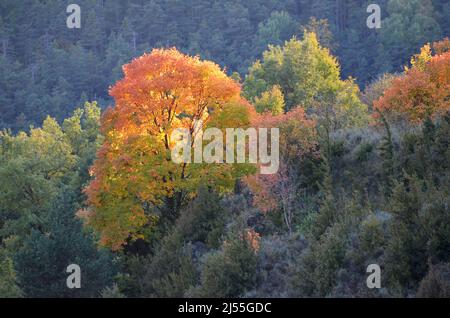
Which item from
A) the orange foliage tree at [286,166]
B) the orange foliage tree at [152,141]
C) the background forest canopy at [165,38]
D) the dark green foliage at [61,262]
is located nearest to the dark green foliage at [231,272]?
the orange foliage tree at [286,166]

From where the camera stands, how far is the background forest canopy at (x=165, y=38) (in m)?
83.6

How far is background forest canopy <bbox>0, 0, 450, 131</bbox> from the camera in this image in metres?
83.6

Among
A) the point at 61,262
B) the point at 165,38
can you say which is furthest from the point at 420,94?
the point at 165,38

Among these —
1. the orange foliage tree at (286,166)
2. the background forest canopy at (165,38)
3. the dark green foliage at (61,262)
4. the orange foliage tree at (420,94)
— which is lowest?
the dark green foliage at (61,262)

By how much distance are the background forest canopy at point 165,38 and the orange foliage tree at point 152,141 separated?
5002cm

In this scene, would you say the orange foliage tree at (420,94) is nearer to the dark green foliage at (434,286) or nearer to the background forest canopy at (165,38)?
the dark green foliage at (434,286)

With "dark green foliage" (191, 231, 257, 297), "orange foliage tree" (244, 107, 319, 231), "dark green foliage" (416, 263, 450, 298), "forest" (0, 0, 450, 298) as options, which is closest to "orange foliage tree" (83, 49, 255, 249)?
"forest" (0, 0, 450, 298)

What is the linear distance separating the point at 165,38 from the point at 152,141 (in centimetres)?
8271

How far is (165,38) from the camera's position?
106 metres

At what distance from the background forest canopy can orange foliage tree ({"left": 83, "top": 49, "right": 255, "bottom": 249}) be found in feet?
164

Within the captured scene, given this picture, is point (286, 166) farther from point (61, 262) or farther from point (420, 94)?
point (61, 262)

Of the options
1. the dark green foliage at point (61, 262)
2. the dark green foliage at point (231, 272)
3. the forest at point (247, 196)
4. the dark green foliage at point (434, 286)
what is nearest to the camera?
the dark green foliage at point (434, 286)

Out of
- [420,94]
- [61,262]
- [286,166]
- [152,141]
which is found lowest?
[61,262]
